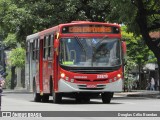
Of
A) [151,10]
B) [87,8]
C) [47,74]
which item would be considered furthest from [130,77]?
[47,74]

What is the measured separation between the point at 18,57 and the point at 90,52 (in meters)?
48.2

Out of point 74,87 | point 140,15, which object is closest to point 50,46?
point 74,87

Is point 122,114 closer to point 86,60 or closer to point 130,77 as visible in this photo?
point 86,60

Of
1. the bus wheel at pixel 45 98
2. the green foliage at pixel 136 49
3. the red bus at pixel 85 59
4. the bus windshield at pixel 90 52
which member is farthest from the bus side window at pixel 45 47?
the green foliage at pixel 136 49

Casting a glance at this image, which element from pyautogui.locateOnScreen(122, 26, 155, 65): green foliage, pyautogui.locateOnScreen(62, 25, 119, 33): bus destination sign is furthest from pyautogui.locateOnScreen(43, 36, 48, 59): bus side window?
pyautogui.locateOnScreen(122, 26, 155, 65): green foliage

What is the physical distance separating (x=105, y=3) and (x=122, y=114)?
25.8 metres

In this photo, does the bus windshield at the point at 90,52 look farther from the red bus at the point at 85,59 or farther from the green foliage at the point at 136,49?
the green foliage at the point at 136,49

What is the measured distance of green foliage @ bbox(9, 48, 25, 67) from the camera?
72.6 metres

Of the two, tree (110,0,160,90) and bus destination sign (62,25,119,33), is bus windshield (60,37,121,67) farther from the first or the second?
tree (110,0,160,90)

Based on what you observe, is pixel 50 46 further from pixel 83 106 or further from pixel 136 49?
pixel 136 49

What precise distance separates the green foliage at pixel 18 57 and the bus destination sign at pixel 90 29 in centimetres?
4576

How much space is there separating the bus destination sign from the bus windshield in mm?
417

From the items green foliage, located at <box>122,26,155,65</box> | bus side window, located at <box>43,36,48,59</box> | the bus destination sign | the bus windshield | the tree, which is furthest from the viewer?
green foliage, located at <box>122,26,155,65</box>

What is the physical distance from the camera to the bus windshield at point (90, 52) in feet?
86.1
